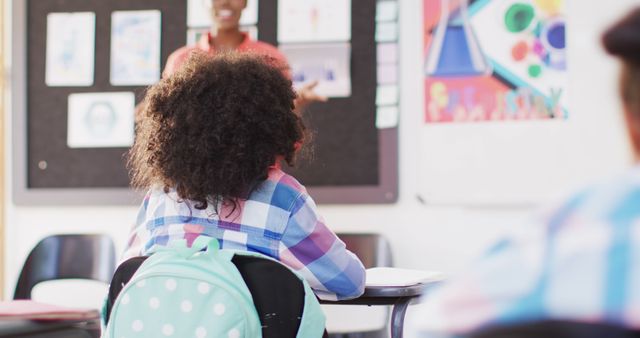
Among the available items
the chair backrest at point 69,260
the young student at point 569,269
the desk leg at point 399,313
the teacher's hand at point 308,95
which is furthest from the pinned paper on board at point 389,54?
the young student at point 569,269

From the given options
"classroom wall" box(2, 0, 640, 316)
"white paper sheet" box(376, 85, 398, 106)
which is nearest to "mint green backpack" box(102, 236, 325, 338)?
"classroom wall" box(2, 0, 640, 316)

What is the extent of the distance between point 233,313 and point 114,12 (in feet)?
7.57

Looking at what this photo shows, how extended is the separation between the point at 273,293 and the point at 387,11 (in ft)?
6.35

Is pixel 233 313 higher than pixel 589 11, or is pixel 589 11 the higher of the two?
pixel 589 11

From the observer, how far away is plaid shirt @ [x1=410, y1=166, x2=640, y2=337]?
0.53m

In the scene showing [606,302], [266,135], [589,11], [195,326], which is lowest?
[195,326]

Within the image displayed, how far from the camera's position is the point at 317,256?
1398 mm

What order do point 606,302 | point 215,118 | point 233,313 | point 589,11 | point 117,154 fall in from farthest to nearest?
point 117,154
point 589,11
point 215,118
point 233,313
point 606,302

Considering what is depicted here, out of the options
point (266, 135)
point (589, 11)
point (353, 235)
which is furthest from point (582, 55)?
point (266, 135)

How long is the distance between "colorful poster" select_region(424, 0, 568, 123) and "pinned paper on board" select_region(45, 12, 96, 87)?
136cm

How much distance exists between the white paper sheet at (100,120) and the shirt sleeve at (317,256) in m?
1.96

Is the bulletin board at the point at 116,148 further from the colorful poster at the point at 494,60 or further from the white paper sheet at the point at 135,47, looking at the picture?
the colorful poster at the point at 494,60

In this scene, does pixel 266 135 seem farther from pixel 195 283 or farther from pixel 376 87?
pixel 376 87

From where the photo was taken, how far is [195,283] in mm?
1214
